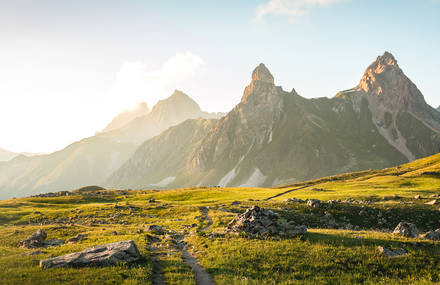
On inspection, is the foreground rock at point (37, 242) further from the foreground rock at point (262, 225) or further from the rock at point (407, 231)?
the rock at point (407, 231)

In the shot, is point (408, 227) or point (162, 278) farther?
point (408, 227)

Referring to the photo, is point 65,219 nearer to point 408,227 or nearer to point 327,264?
point 327,264

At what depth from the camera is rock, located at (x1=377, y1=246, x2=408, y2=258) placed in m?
21.5

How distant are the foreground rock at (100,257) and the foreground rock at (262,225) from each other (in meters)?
14.2

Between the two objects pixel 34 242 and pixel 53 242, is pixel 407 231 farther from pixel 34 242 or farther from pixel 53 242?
pixel 34 242

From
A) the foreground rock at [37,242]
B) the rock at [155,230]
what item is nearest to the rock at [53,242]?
the foreground rock at [37,242]

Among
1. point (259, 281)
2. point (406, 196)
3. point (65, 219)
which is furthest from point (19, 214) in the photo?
point (406, 196)

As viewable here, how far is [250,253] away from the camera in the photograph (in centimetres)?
2355

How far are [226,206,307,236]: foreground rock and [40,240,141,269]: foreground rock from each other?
559 inches

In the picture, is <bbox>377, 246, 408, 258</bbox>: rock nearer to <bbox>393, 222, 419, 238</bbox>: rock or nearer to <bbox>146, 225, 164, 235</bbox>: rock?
<bbox>393, 222, 419, 238</bbox>: rock

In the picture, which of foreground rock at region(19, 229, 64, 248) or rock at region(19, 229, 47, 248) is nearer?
rock at region(19, 229, 47, 248)

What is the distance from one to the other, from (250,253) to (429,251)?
52.4 feet

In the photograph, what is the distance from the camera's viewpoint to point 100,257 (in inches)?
843

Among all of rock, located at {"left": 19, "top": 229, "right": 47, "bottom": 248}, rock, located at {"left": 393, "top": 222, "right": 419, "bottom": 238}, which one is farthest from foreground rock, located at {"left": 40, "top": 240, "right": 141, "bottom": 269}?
rock, located at {"left": 393, "top": 222, "right": 419, "bottom": 238}
